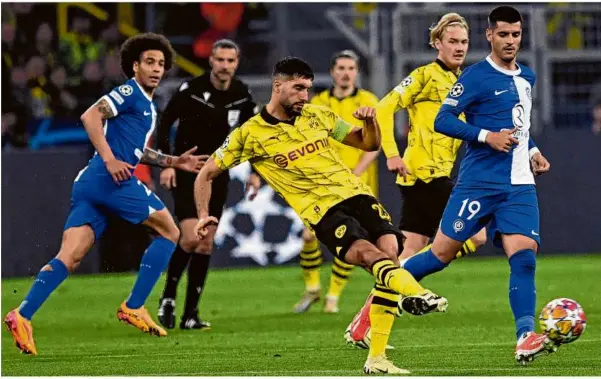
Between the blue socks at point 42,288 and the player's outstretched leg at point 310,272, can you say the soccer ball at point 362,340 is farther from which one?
the player's outstretched leg at point 310,272

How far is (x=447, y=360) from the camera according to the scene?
9.05m

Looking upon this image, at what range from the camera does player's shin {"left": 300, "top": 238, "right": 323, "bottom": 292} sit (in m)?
13.7

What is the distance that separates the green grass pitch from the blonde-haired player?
32.0 inches

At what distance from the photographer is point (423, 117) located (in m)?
10.9

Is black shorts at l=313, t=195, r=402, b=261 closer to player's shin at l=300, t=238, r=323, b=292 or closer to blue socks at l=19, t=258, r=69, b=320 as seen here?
blue socks at l=19, t=258, r=69, b=320

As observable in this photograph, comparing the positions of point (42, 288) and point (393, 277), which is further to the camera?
point (42, 288)

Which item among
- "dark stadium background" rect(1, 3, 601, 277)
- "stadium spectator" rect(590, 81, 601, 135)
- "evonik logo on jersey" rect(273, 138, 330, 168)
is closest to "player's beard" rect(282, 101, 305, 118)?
"evonik logo on jersey" rect(273, 138, 330, 168)

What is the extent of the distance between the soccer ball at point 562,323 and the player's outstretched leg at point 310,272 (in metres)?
5.42

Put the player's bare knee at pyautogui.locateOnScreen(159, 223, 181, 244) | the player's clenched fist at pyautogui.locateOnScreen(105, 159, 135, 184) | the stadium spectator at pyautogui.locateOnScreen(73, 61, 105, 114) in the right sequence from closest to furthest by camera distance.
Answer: the player's clenched fist at pyautogui.locateOnScreen(105, 159, 135, 184) → the player's bare knee at pyautogui.locateOnScreen(159, 223, 181, 244) → the stadium spectator at pyautogui.locateOnScreen(73, 61, 105, 114)

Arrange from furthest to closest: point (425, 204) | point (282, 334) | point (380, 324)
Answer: point (282, 334), point (425, 204), point (380, 324)

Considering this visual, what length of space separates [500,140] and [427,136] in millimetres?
2248

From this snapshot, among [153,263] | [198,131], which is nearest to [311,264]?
[198,131]

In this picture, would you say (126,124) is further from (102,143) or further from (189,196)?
(189,196)

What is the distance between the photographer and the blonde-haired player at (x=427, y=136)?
10.7 meters
